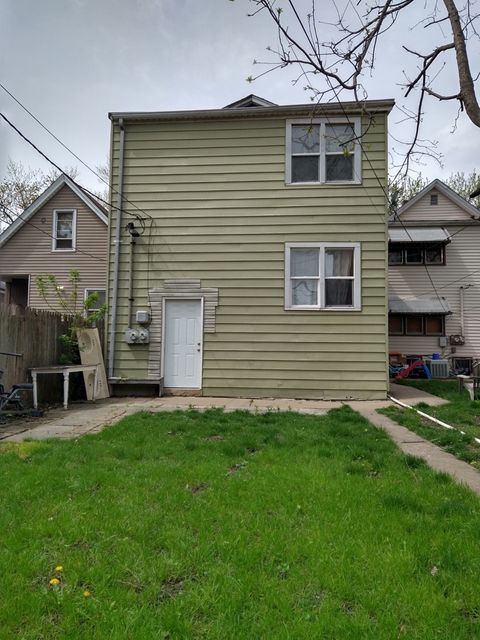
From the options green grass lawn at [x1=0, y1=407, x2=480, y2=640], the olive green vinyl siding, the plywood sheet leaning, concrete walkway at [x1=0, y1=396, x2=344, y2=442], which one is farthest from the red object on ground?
green grass lawn at [x1=0, y1=407, x2=480, y2=640]

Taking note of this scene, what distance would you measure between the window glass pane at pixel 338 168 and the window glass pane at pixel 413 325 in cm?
909

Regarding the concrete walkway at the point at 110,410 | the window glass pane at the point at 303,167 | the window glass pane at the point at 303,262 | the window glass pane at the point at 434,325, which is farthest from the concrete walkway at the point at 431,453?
the window glass pane at the point at 434,325

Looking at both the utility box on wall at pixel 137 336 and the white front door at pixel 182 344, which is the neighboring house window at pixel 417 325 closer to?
the white front door at pixel 182 344

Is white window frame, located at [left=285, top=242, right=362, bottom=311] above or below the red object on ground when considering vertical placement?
above

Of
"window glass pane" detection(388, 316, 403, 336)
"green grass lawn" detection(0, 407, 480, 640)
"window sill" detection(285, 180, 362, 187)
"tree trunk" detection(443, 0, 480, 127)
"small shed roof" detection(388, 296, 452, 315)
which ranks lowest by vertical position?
"green grass lawn" detection(0, 407, 480, 640)

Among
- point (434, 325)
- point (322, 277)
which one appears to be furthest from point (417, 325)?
point (322, 277)

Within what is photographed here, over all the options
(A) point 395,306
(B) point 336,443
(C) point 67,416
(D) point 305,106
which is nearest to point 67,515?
(B) point 336,443

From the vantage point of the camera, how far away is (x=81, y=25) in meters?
7.30

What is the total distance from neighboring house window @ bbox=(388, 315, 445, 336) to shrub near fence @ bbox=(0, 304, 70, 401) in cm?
1205

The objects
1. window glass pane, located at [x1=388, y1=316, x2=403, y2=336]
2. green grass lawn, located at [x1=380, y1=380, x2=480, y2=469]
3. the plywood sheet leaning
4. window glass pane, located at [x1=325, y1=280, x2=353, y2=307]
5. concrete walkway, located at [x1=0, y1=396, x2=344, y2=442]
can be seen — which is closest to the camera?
green grass lawn, located at [x1=380, y1=380, x2=480, y2=469]

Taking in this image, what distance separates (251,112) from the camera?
9102mm

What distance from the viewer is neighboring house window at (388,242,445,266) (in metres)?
16.8

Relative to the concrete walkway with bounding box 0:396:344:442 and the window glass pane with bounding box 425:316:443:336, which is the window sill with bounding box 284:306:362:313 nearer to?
the concrete walkway with bounding box 0:396:344:442

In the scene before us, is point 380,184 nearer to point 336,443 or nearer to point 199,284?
point 199,284
